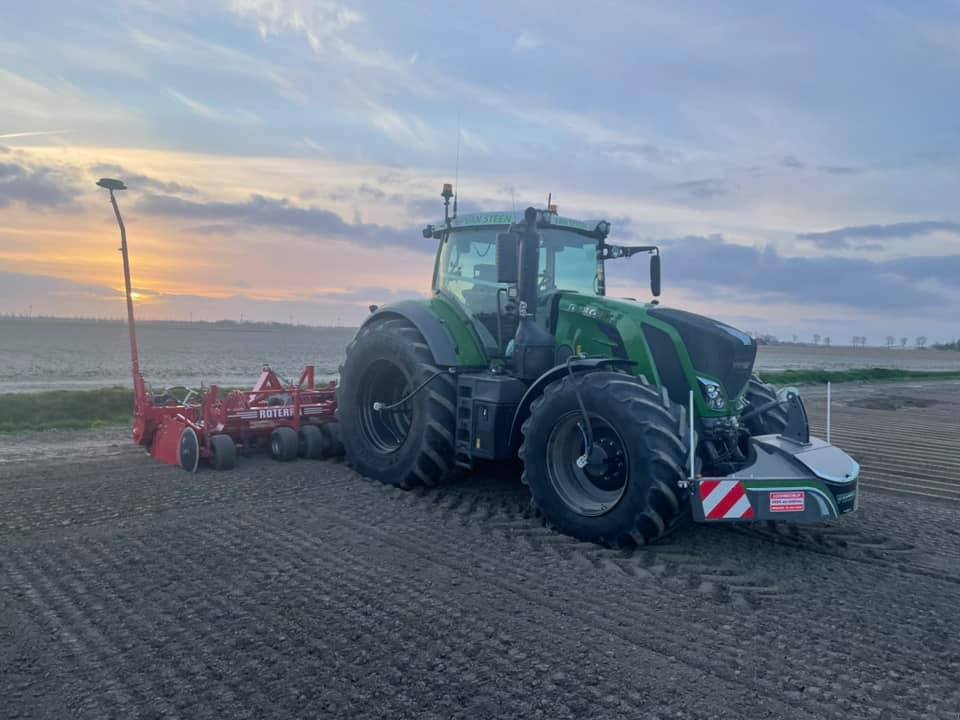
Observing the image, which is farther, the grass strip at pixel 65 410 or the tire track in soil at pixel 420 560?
the grass strip at pixel 65 410

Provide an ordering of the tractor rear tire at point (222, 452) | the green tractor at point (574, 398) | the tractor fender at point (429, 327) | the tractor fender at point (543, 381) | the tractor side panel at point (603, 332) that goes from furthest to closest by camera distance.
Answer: the tractor rear tire at point (222, 452) → the tractor fender at point (429, 327) → the tractor side panel at point (603, 332) → the tractor fender at point (543, 381) → the green tractor at point (574, 398)

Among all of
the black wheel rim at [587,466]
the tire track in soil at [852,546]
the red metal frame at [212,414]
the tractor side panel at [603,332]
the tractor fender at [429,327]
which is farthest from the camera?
the red metal frame at [212,414]

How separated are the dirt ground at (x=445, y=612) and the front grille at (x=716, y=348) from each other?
127 centimetres

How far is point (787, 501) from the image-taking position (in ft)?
17.5

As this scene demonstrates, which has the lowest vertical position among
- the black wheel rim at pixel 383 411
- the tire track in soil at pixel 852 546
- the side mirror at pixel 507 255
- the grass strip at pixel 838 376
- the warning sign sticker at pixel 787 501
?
the tire track in soil at pixel 852 546

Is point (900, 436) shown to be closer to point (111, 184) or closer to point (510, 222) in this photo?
point (510, 222)

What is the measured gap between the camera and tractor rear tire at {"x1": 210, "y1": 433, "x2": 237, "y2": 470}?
8352 mm

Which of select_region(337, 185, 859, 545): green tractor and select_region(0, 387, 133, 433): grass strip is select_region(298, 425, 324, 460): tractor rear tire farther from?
select_region(0, 387, 133, 433): grass strip

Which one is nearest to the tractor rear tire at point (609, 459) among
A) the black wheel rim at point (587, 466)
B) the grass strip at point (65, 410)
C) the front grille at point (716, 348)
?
the black wheel rim at point (587, 466)

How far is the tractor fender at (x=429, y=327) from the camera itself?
7.29 meters

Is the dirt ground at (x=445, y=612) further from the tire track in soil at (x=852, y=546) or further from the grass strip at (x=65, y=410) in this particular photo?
the grass strip at (x=65, y=410)

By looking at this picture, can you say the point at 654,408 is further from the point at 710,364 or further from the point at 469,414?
the point at 469,414

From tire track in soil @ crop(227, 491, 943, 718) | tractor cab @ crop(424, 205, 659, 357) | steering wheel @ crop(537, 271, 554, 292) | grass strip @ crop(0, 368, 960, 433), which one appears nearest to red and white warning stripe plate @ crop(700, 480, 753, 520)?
tire track in soil @ crop(227, 491, 943, 718)

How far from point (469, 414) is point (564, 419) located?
130cm
